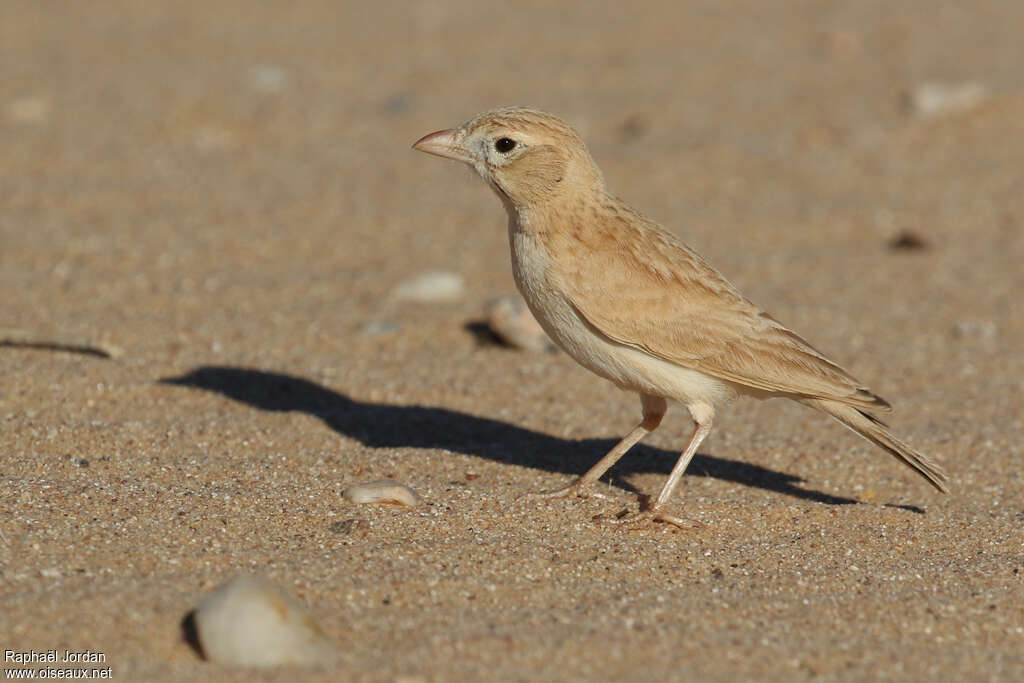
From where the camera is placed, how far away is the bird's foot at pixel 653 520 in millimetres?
4879

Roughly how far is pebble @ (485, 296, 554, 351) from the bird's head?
1.98m

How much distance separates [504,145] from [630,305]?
866 millimetres

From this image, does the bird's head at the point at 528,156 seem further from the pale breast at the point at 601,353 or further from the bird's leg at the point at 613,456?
the bird's leg at the point at 613,456

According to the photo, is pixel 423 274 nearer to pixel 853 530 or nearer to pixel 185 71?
pixel 853 530

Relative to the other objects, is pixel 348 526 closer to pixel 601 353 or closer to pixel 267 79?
pixel 601 353

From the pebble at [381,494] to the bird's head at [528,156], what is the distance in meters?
1.26

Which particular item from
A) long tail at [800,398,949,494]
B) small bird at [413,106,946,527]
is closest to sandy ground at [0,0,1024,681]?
long tail at [800,398,949,494]

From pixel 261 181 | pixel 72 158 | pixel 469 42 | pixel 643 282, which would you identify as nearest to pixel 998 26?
pixel 469 42

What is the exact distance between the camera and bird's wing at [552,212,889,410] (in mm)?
4918

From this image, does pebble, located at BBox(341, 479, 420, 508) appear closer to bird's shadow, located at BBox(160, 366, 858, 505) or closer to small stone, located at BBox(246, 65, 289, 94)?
bird's shadow, located at BBox(160, 366, 858, 505)

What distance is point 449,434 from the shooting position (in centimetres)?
607

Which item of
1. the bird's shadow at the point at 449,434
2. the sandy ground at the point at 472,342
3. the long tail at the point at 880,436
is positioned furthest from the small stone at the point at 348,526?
the long tail at the point at 880,436

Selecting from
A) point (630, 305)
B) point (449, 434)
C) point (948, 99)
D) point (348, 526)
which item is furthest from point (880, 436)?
point (948, 99)

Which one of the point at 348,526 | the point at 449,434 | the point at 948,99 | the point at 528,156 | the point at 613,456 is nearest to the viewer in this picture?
the point at 348,526
